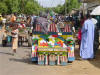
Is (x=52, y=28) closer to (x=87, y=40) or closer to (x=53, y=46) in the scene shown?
(x=53, y=46)

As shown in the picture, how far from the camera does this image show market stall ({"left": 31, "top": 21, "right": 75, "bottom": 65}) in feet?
33.0

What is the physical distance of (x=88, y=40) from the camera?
1134 cm

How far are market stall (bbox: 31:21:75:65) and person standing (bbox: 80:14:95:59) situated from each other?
1.03 meters

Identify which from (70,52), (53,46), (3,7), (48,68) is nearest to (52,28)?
(53,46)

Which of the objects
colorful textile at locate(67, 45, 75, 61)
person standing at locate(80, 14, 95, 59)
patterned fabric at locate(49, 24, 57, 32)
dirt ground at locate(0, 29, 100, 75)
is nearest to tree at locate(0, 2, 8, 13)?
dirt ground at locate(0, 29, 100, 75)

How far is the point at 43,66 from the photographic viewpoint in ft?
33.0

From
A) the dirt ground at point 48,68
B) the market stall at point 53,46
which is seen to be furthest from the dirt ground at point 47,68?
the market stall at point 53,46

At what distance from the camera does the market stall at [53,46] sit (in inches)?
396

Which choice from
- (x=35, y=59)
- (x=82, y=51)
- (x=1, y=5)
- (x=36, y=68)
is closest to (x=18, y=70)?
(x=36, y=68)

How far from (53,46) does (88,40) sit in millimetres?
1790

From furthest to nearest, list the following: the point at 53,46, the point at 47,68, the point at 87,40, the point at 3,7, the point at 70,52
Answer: the point at 3,7
the point at 87,40
the point at 70,52
the point at 53,46
the point at 47,68

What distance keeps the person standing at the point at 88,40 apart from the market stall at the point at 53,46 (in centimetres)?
103

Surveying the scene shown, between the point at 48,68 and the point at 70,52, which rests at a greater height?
the point at 70,52

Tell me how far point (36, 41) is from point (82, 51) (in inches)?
80.4
